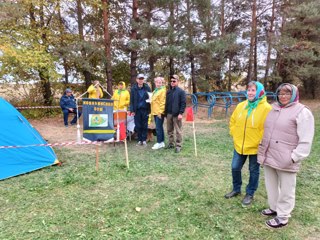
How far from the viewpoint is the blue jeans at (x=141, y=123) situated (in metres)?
5.80

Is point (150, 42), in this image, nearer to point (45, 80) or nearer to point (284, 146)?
point (45, 80)

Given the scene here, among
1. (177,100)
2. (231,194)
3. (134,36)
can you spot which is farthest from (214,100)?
(231,194)

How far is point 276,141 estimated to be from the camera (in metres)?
2.51

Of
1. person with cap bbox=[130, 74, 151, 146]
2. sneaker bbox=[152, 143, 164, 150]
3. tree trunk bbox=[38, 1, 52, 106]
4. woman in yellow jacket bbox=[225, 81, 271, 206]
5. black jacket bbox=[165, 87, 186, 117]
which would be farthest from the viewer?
tree trunk bbox=[38, 1, 52, 106]

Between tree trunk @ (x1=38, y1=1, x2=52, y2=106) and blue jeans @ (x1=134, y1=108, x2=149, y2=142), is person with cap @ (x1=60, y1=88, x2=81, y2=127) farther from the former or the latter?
blue jeans @ (x1=134, y1=108, x2=149, y2=142)

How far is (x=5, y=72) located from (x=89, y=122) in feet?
16.4

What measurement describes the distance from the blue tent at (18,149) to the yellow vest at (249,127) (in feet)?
10.4

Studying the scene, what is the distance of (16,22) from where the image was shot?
27.5 feet

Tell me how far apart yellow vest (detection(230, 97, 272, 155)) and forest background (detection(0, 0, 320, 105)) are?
6.60 metres

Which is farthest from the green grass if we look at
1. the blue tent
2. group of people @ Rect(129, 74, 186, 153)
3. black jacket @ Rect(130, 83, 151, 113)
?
black jacket @ Rect(130, 83, 151, 113)

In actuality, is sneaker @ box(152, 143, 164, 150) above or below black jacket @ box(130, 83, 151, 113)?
below

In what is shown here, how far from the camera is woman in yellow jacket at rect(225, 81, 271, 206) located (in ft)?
9.21

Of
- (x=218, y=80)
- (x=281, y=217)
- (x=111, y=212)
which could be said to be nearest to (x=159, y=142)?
(x=111, y=212)

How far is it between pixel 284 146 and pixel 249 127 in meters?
0.50
